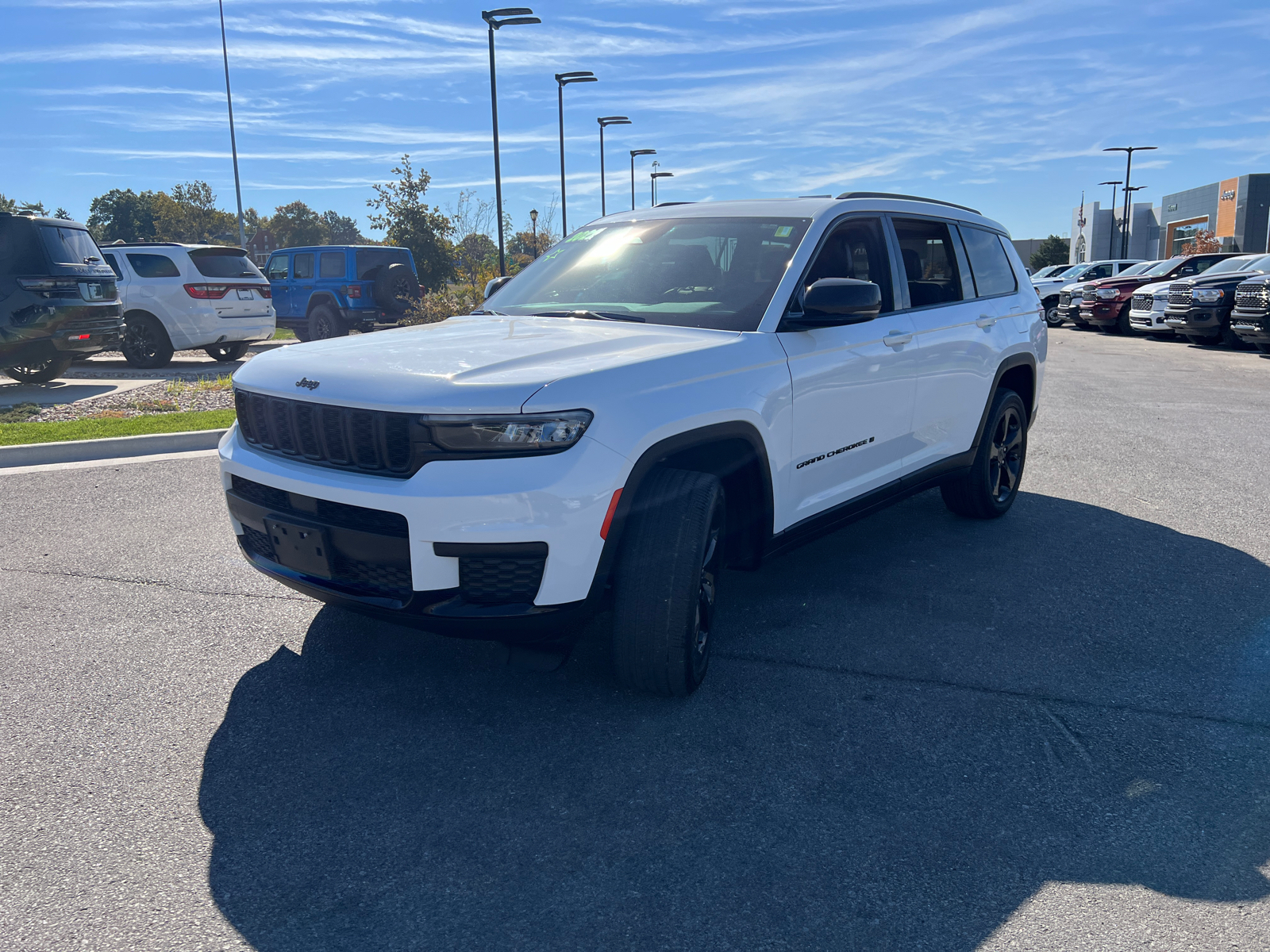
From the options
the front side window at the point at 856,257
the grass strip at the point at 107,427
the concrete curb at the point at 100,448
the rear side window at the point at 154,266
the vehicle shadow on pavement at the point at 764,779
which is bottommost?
the vehicle shadow on pavement at the point at 764,779

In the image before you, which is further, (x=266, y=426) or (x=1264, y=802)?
(x=266, y=426)

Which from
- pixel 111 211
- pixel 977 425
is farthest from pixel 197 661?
pixel 111 211

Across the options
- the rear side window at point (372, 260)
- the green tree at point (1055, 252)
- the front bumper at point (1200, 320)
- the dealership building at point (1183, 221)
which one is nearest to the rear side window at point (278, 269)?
the rear side window at point (372, 260)

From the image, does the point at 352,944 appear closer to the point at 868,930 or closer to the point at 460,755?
the point at 460,755

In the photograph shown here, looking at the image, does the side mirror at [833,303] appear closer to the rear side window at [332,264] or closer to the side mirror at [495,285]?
the side mirror at [495,285]

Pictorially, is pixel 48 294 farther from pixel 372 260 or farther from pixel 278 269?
pixel 278 269

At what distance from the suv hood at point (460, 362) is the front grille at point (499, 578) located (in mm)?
457

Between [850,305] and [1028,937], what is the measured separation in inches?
90.6

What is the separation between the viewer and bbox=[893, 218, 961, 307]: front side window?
5.02 m

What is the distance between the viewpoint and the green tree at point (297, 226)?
106812 mm

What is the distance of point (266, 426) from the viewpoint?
11.7 ft

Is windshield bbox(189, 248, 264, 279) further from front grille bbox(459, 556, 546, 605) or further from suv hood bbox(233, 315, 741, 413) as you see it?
front grille bbox(459, 556, 546, 605)

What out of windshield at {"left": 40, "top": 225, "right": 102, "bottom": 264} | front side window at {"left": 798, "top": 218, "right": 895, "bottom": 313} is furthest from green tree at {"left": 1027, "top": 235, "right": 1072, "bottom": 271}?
front side window at {"left": 798, "top": 218, "right": 895, "bottom": 313}

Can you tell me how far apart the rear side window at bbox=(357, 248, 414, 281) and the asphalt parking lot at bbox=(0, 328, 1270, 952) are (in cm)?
1489
